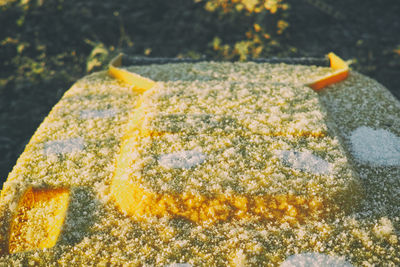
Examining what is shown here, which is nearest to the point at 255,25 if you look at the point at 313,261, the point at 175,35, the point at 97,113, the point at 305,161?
the point at 175,35

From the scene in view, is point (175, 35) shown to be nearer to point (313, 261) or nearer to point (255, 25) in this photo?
point (255, 25)

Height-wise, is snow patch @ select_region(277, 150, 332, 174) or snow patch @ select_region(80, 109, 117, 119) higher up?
snow patch @ select_region(80, 109, 117, 119)

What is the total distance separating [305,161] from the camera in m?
1.53

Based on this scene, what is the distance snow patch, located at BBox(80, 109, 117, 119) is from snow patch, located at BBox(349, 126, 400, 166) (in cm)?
141

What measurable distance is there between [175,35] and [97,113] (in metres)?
2.57

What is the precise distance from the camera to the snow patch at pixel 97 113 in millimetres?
2100

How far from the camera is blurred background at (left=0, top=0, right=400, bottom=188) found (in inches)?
149

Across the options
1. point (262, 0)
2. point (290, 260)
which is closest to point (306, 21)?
point (262, 0)

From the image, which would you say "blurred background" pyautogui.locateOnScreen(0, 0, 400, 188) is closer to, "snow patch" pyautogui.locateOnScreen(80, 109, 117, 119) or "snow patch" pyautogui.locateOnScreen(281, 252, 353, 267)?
"snow patch" pyautogui.locateOnScreen(80, 109, 117, 119)

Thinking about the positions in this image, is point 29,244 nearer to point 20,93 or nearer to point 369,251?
point 369,251

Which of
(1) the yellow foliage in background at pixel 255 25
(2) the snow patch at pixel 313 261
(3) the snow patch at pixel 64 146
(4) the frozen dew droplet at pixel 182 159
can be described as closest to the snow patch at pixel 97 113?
(3) the snow patch at pixel 64 146

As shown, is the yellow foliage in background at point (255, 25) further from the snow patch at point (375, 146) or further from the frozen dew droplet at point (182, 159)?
the frozen dew droplet at point (182, 159)

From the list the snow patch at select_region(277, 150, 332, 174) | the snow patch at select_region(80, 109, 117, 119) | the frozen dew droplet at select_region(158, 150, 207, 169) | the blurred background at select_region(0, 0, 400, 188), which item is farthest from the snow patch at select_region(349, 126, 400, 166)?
the blurred background at select_region(0, 0, 400, 188)

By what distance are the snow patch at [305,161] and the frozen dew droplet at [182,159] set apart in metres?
0.37
